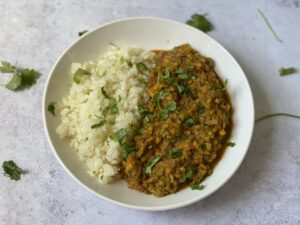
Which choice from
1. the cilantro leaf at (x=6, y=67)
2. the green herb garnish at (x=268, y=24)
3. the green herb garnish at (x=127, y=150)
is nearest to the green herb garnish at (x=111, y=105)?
the green herb garnish at (x=127, y=150)

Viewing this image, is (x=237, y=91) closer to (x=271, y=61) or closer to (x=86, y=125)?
(x=271, y=61)

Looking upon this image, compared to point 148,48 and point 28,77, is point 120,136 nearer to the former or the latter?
point 148,48

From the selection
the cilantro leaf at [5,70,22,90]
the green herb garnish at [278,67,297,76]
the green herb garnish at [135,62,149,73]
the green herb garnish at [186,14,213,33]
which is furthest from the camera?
the green herb garnish at [186,14,213,33]

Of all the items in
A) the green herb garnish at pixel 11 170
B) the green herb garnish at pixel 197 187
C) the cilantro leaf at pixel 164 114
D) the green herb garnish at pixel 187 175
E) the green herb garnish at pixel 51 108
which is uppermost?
the cilantro leaf at pixel 164 114

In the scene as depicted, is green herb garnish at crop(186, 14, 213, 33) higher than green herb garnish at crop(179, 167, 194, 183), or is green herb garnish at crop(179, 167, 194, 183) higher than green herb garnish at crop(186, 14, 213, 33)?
green herb garnish at crop(186, 14, 213, 33)

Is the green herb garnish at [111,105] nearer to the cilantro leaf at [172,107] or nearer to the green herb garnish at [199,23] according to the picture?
the cilantro leaf at [172,107]

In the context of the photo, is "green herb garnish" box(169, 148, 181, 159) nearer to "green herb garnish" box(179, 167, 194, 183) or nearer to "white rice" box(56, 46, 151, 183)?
"green herb garnish" box(179, 167, 194, 183)

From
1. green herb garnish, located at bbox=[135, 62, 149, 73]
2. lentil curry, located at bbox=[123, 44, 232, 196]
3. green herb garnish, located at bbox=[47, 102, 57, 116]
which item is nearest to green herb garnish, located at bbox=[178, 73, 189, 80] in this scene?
lentil curry, located at bbox=[123, 44, 232, 196]
